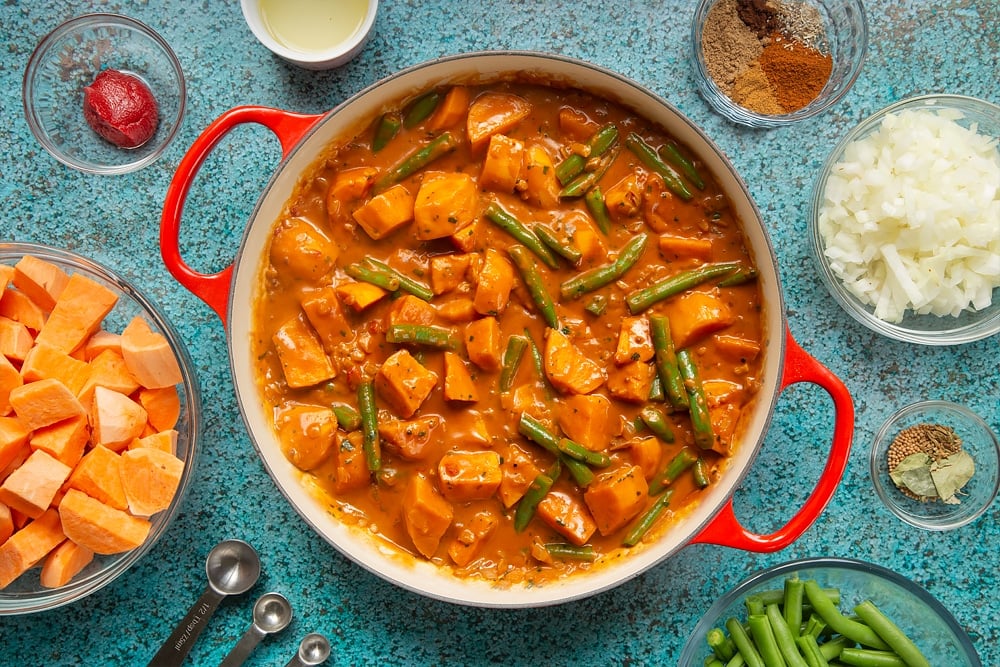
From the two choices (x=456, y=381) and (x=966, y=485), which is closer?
(x=456, y=381)

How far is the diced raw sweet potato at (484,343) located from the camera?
2854 millimetres

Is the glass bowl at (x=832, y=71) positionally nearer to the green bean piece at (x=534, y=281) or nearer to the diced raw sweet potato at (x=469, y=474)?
the green bean piece at (x=534, y=281)

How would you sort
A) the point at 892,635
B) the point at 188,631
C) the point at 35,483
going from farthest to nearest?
1. the point at 188,631
2. the point at 892,635
3. the point at 35,483

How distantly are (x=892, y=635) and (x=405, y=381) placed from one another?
2.02 meters

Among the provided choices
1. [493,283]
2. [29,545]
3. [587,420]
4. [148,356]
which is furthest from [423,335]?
[29,545]

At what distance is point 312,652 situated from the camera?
321 centimetres

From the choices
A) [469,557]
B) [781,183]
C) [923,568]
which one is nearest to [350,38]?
[781,183]

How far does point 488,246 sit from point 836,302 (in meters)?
1.45

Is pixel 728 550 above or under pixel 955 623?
under

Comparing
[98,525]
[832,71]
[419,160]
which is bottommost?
[98,525]

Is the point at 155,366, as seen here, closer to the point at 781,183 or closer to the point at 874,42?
the point at 781,183

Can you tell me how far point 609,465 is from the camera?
2.94 metres

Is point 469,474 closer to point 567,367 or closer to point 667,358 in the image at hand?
point 567,367

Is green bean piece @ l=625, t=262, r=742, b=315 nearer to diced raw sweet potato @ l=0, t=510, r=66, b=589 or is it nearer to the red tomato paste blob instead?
the red tomato paste blob
